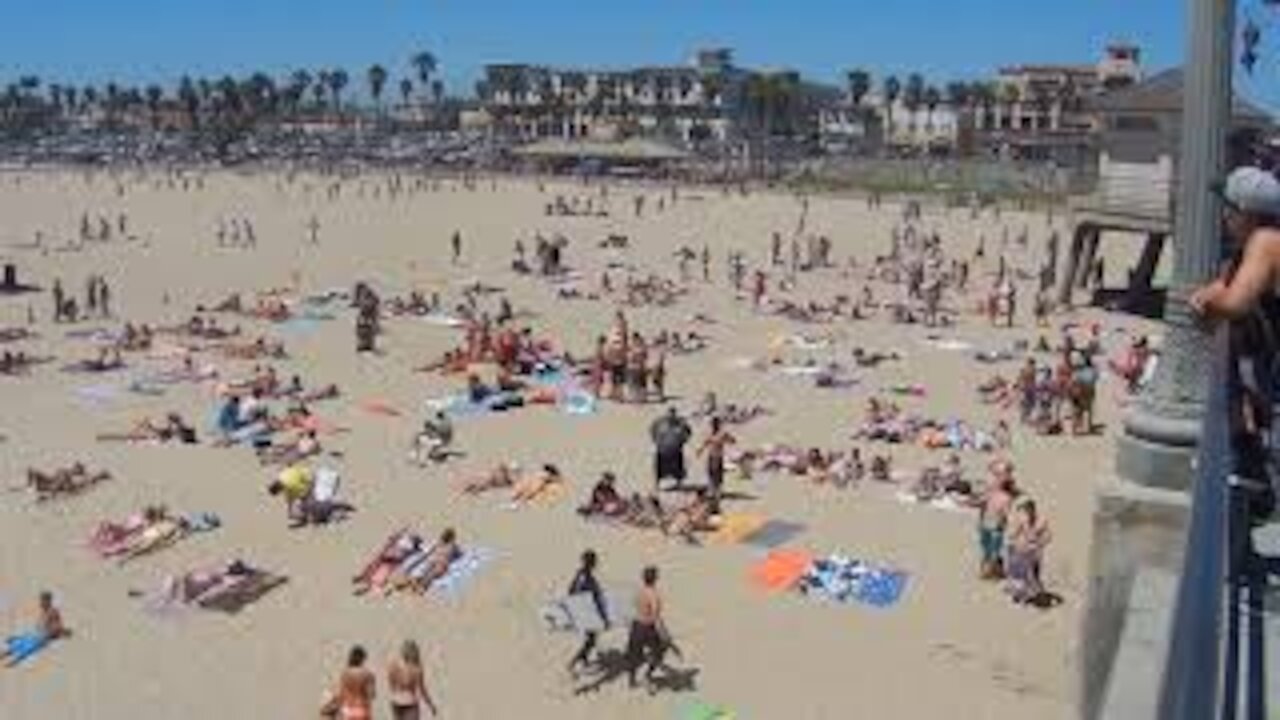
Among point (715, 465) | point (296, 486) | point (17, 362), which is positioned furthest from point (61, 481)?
point (17, 362)

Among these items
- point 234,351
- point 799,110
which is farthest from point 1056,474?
point 799,110

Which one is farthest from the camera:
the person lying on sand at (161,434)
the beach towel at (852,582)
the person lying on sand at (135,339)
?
the person lying on sand at (135,339)

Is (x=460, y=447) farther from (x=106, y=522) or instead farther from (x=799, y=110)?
(x=799, y=110)

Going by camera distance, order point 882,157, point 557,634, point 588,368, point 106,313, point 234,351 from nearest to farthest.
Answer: point 557,634 → point 588,368 → point 234,351 → point 106,313 → point 882,157

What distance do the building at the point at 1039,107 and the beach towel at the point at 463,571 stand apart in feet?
289

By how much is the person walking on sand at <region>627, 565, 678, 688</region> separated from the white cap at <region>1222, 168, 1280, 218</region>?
28.4 ft

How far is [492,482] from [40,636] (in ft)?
19.6

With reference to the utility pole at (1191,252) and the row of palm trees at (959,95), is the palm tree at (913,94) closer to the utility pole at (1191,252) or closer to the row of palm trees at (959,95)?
the row of palm trees at (959,95)

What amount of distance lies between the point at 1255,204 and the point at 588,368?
23.6 metres

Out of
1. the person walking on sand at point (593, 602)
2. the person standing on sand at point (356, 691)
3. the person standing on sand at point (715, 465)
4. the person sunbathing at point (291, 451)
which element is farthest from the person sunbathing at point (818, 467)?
the person standing on sand at point (356, 691)

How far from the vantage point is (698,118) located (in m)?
145

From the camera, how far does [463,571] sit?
631 inches

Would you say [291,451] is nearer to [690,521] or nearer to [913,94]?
[690,521]

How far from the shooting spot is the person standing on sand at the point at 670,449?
18.6 metres
